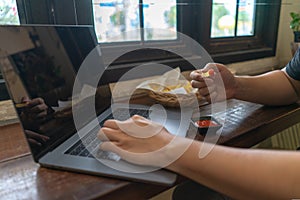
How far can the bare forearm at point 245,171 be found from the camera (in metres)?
0.41

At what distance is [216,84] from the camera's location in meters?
0.81

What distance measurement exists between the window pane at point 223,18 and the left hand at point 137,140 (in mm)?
1015

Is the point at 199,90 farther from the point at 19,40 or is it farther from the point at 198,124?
the point at 19,40

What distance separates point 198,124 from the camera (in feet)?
2.10

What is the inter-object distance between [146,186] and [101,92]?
1.34 feet

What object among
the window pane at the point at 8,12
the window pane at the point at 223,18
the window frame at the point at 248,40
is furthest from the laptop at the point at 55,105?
the window pane at the point at 223,18

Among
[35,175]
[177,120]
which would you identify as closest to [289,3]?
[177,120]

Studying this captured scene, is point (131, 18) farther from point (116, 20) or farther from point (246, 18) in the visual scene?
point (246, 18)

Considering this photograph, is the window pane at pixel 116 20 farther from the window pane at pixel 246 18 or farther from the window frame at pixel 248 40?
the window pane at pixel 246 18

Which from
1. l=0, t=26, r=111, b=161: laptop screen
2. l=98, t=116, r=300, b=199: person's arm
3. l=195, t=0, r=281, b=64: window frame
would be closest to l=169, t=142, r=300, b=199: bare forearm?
l=98, t=116, r=300, b=199: person's arm

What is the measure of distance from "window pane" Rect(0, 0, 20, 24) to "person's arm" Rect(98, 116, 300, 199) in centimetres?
56

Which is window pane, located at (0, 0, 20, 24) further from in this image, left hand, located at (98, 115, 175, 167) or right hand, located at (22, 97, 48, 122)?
left hand, located at (98, 115, 175, 167)

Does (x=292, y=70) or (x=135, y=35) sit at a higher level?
(x=135, y=35)

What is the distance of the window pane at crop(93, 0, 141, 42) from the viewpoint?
39.3 inches
